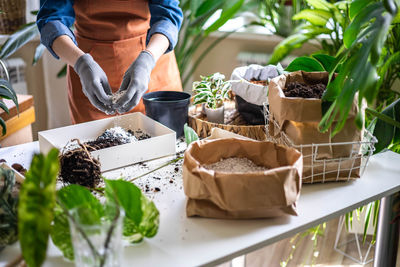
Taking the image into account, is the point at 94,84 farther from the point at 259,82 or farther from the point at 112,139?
the point at 259,82

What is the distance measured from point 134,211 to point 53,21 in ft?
3.37

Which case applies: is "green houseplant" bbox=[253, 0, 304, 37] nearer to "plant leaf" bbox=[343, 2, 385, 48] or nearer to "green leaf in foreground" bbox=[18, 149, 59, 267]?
"plant leaf" bbox=[343, 2, 385, 48]

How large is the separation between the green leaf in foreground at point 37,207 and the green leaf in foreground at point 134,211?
219 millimetres

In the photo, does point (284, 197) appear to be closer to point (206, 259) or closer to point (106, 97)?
point (206, 259)

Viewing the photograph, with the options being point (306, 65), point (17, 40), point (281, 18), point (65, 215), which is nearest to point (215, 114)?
point (306, 65)

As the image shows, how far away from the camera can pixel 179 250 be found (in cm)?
90

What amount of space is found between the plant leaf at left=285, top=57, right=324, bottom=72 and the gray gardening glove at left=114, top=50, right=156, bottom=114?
476mm

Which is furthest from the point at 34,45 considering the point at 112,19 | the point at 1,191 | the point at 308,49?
the point at 1,191

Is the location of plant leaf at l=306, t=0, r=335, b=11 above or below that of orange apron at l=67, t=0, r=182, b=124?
above

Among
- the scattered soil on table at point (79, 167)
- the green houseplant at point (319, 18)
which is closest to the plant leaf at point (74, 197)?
the scattered soil on table at point (79, 167)

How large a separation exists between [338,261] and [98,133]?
1.36m

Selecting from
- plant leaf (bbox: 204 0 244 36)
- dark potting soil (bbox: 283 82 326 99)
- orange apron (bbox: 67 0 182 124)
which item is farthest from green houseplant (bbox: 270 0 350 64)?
dark potting soil (bbox: 283 82 326 99)

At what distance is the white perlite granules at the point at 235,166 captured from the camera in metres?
1.05

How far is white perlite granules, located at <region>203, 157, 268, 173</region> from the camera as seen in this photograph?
3.43 feet
